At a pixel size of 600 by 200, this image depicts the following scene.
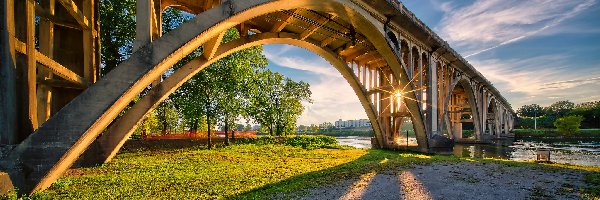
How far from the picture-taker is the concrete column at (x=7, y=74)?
5.35m

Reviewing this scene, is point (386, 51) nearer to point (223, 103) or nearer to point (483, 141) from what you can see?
point (223, 103)

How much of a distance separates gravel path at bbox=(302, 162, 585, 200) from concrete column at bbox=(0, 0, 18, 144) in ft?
21.4

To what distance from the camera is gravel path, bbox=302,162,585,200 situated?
728 centimetres

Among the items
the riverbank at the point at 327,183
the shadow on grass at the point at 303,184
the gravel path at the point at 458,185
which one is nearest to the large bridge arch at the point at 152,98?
the riverbank at the point at 327,183

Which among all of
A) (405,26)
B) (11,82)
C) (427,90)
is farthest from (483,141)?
(11,82)

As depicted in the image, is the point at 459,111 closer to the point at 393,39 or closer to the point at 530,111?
the point at 393,39

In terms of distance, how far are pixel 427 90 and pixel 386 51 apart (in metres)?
5.59

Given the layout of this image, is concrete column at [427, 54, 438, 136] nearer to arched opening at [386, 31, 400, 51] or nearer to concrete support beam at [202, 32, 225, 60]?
arched opening at [386, 31, 400, 51]

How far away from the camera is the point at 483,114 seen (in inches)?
1558

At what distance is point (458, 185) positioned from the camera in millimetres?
8367

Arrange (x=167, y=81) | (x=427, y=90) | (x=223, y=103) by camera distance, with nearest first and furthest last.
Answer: (x=167, y=81) < (x=427, y=90) < (x=223, y=103)

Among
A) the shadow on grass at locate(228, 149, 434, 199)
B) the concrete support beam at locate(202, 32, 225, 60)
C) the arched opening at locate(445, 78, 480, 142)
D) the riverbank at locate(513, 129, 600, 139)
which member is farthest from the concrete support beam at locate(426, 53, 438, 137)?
the riverbank at locate(513, 129, 600, 139)

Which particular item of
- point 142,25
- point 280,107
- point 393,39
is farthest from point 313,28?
point 280,107

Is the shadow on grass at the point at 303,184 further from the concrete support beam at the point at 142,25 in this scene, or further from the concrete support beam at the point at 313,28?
the concrete support beam at the point at 313,28
